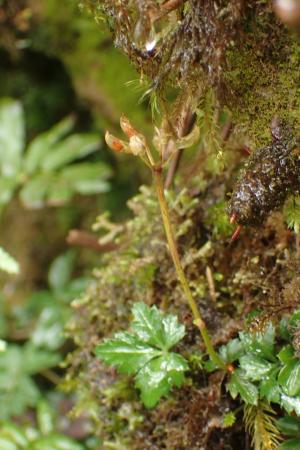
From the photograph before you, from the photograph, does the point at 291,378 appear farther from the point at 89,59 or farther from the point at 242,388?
the point at 89,59

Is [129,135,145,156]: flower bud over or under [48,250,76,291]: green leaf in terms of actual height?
under

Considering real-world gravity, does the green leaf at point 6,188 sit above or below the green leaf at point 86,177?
above

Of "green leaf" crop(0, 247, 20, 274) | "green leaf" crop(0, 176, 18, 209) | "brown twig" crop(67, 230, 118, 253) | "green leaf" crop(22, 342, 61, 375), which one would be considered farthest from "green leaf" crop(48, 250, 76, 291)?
"green leaf" crop(0, 247, 20, 274)

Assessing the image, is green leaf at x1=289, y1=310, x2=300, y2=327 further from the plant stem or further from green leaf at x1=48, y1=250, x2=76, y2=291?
green leaf at x1=48, y1=250, x2=76, y2=291

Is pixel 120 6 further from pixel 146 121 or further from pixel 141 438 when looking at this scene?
pixel 146 121

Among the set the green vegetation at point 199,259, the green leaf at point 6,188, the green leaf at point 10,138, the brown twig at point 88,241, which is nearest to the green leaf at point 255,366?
the green vegetation at point 199,259

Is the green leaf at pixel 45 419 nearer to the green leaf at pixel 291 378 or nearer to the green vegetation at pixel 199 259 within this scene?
the green vegetation at pixel 199 259

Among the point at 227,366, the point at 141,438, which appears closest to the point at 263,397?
the point at 227,366
